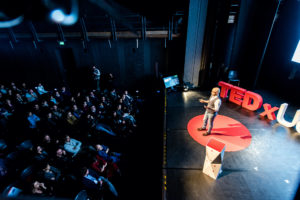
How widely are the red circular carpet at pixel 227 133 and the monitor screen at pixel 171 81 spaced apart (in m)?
3.05

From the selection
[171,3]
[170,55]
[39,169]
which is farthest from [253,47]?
[39,169]

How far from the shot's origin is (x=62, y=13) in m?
2.46

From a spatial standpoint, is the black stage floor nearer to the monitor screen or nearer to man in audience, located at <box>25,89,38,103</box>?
the monitor screen

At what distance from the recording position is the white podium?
3.52 meters

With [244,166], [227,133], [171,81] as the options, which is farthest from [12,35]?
[244,166]

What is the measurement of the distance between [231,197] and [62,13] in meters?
4.84

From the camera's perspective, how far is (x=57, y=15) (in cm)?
241

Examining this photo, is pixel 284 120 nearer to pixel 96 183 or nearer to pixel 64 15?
pixel 96 183

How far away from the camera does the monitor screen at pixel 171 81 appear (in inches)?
340

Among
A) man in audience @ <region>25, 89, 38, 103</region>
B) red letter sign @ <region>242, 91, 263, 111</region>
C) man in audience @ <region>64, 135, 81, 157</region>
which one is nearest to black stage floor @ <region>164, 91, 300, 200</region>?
red letter sign @ <region>242, 91, 263, 111</region>

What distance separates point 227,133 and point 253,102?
7.26 ft

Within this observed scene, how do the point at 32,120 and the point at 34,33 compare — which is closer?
the point at 32,120

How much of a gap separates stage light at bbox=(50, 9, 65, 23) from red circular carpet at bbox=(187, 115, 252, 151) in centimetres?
471

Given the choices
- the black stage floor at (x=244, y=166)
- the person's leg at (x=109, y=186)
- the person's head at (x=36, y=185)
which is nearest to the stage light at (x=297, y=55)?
the black stage floor at (x=244, y=166)
